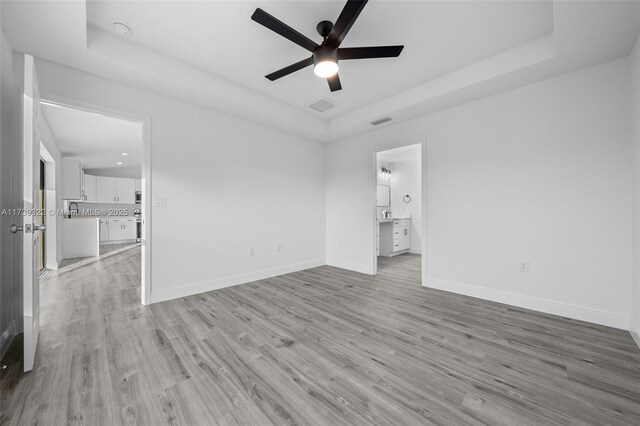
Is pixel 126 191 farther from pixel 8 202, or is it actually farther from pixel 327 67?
pixel 327 67

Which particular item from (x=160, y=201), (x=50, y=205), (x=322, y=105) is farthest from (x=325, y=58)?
(x=50, y=205)

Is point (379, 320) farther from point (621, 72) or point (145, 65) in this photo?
point (145, 65)

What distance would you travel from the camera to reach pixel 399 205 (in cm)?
717

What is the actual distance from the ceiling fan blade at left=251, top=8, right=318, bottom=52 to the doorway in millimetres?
3883

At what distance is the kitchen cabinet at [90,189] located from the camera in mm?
7836

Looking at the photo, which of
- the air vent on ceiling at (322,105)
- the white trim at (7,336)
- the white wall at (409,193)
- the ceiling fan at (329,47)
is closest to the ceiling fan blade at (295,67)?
the ceiling fan at (329,47)

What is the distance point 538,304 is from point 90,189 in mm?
10932

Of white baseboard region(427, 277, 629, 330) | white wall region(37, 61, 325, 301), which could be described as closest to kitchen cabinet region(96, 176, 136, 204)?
white wall region(37, 61, 325, 301)

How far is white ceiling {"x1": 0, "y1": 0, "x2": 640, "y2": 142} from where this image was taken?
1.94 metres

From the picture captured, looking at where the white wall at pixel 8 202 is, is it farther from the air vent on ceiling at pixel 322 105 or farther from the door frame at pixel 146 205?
the air vent on ceiling at pixel 322 105

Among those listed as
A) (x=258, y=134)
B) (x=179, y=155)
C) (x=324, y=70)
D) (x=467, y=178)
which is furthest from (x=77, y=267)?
(x=467, y=178)

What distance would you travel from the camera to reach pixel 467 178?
3236 mm

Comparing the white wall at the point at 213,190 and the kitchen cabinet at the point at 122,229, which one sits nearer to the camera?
the white wall at the point at 213,190

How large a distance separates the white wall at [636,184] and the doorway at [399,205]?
322 cm
